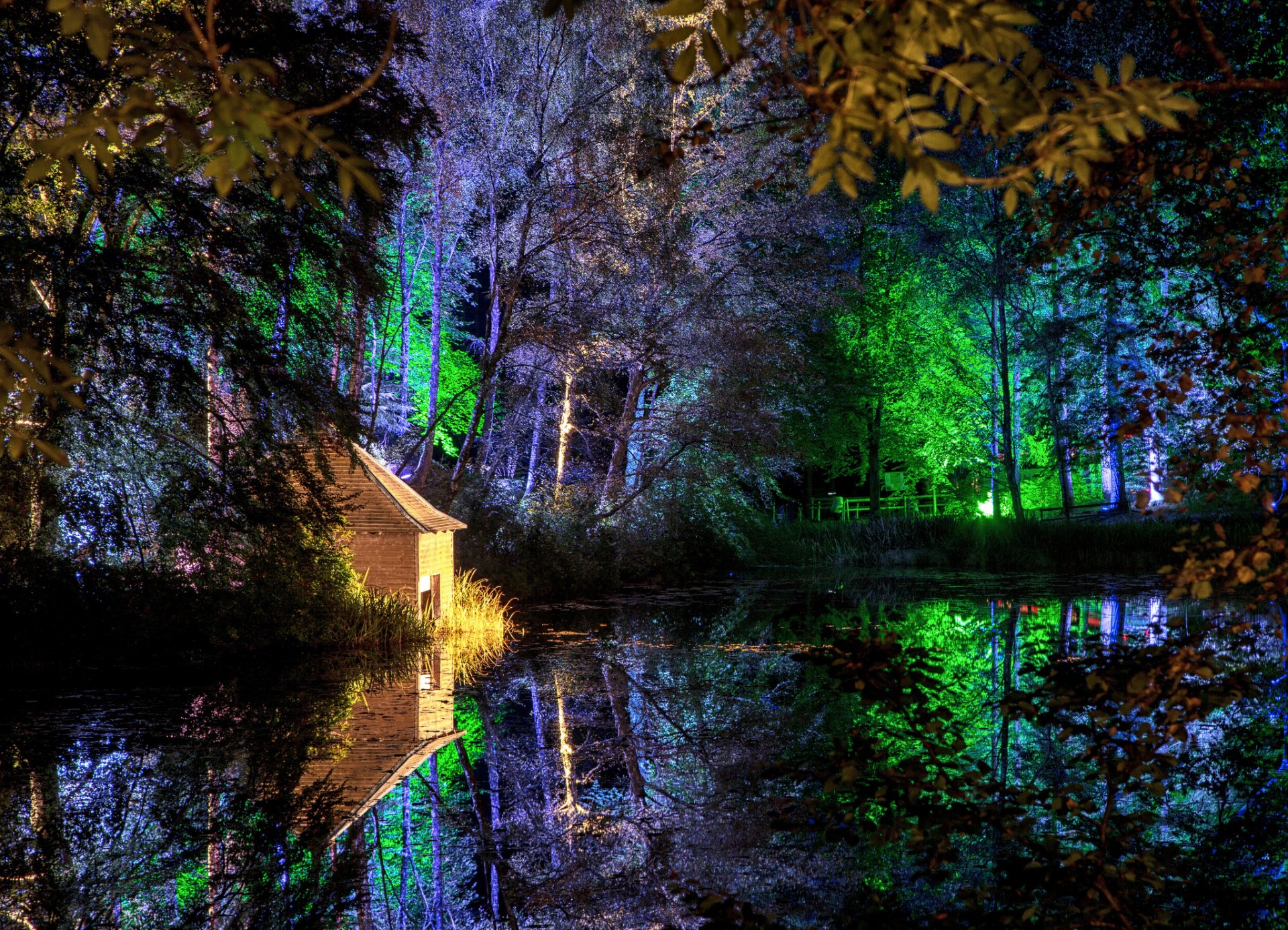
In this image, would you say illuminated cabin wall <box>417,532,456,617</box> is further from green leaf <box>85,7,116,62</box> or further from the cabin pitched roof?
green leaf <box>85,7,116,62</box>

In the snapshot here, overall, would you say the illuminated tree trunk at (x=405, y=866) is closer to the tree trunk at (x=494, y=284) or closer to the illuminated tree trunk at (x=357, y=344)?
the illuminated tree trunk at (x=357, y=344)

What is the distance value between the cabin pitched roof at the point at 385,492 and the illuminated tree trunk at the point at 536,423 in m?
8.39

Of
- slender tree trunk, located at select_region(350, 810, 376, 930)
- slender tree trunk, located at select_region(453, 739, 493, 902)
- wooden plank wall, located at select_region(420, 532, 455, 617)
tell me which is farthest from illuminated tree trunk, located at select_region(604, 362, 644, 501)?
slender tree trunk, located at select_region(350, 810, 376, 930)

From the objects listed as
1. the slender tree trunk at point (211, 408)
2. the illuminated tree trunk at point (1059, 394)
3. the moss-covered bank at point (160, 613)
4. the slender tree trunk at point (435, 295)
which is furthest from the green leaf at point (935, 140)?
the illuminated tree trunk at point (1059, 394)

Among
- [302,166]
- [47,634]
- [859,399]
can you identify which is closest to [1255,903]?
[302,166]

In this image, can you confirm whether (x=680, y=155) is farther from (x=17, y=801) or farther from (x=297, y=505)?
(x=297, y=505)

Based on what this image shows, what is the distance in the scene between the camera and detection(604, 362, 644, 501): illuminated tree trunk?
23.8m

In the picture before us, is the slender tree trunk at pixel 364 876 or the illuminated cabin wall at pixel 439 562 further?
the illuminated cabin wall at pixel 439 562

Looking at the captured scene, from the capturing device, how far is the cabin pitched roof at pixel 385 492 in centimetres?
1408

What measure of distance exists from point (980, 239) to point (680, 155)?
86.2ft

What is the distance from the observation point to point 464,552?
65.0 feet

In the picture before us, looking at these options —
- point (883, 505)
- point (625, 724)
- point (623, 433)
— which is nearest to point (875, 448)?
point (883, 505)

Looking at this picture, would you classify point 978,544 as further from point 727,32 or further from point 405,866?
point 727,32

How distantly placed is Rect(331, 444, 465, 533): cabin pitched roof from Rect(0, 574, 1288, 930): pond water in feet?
7.12
